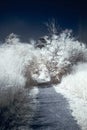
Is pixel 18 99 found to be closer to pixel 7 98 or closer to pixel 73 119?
pixel 7 98

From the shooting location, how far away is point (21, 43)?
16.2m

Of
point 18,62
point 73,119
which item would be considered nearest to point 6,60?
point 18,62

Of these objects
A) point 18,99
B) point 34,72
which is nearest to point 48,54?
point 34,72

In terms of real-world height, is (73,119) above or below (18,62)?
below

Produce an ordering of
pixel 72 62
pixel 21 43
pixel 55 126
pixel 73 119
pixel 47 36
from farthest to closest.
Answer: pixel 47 36
pixel 72 62
pixel 21 43
pixel 73 119
pixel 55 126

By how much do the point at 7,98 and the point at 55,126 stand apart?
2.23 meters

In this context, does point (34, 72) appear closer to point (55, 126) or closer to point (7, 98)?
point (7, 98)

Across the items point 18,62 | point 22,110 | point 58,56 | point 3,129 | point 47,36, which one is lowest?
point 3,129

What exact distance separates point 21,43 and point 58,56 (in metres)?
2.87

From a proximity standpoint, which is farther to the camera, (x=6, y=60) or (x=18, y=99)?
(x=6, y=60)

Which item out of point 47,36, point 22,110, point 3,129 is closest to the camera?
point 3,129

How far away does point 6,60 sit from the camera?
13039 mm

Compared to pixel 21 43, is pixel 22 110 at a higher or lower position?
lower

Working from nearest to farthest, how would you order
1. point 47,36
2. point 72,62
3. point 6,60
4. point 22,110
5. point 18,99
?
point 22,110 → point 18,99 → point 6,60 → point 72,62 → point 47,36
